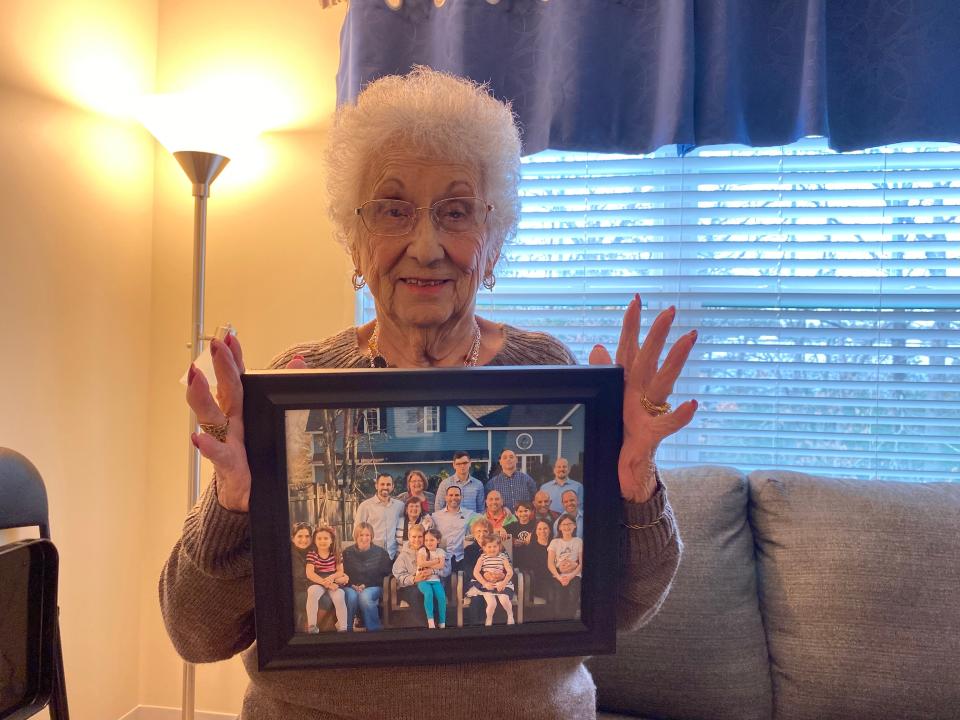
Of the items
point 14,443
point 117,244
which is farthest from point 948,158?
point 14,443

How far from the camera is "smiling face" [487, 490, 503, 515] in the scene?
34.6 inches

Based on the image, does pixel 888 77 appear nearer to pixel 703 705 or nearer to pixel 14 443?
pixel 703 705

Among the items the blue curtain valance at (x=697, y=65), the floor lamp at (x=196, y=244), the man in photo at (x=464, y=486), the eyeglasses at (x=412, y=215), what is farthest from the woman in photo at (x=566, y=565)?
the floor lamp at (x=196, y=244)

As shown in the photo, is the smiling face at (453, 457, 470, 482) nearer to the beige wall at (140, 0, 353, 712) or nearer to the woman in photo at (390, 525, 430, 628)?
the woman in photo at (390, 525, 430, 628)

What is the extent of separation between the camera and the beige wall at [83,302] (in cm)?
192

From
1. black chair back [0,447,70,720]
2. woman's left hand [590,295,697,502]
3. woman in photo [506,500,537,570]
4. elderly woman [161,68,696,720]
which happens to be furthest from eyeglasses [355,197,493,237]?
black chair back [0,447,70,720]

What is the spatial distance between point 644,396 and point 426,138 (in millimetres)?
512

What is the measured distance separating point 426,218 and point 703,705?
1.31 metres

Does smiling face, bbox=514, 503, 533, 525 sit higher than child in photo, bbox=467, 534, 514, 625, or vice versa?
smiling face, bbox=514, 503, 533, 525

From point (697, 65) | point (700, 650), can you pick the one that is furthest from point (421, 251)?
point (697, 65)

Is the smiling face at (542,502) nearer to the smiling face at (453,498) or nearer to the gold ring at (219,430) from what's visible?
the smiling face at (453,498)

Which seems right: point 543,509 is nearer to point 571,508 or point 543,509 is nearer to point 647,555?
point 571,508

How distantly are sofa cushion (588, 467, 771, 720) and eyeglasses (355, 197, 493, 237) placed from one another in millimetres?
1028

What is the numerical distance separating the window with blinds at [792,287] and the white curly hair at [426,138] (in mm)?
1145
